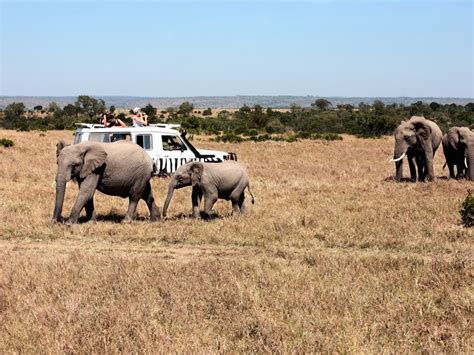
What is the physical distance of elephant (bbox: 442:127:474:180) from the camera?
2017cm

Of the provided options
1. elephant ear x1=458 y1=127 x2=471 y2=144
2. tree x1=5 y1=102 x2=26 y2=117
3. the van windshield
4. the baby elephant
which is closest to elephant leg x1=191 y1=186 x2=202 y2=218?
the baby elephant

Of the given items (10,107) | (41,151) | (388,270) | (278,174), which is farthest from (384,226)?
(10,107)

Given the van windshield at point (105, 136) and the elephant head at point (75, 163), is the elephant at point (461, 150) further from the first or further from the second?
the elephant head at point (75, 163)

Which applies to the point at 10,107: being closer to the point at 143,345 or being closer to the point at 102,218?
the point at 102,218

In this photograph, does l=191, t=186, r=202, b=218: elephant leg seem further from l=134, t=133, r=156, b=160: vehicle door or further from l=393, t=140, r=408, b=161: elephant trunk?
l=393, t=140, r=408, b=161: elephant trunk

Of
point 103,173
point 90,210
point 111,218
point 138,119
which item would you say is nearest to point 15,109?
point 138,119

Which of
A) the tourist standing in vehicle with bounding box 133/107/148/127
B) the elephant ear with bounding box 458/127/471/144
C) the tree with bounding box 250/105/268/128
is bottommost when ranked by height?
the tree with bounding box 250/105/268/128

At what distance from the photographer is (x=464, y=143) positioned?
2044cm

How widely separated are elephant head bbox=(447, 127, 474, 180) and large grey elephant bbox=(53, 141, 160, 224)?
35.3 ft

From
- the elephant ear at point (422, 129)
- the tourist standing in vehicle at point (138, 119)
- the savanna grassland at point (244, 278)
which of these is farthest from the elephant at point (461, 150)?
the tourist standing in vehicle at point (138, 119)

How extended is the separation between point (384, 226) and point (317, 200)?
359 centimetres

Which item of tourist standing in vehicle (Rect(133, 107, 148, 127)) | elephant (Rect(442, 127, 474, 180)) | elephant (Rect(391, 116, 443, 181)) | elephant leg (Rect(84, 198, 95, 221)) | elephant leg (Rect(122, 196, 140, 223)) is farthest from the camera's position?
elephant (Rect(442, 127, 474, 180))

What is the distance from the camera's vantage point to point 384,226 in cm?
1223

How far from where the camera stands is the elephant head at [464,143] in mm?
20141
